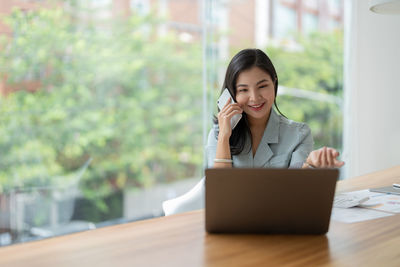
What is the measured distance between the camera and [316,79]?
490 cm

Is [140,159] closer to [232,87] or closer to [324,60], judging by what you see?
[232,87]

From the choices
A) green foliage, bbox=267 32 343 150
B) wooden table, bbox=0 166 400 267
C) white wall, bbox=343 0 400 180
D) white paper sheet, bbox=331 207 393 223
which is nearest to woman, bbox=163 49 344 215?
white paper sheet, bbox=331 207 393 223

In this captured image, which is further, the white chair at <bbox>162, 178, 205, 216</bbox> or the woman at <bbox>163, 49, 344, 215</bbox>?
the woman at <bbox>163, 49, 344, 215</bbox>

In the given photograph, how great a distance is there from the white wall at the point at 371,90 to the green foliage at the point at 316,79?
7.0 inches

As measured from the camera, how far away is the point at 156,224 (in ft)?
4.90

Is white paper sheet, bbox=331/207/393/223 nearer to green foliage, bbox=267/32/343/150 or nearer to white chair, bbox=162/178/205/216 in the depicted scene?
white chair, bbox=162/178/205/216

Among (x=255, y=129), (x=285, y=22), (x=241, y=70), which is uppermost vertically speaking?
(x=285, y=22)

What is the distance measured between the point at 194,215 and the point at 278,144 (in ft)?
2.74

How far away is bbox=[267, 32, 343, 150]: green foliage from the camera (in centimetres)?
458

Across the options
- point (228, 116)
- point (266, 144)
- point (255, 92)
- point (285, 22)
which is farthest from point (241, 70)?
point (285, 22)

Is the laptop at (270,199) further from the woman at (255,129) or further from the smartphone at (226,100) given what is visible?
the smartphone at (226,100)

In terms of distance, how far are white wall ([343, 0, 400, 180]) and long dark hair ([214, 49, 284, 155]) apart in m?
2.62

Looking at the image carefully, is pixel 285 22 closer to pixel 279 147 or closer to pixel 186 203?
pixel 279 147

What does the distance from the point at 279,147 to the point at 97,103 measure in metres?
1.77
